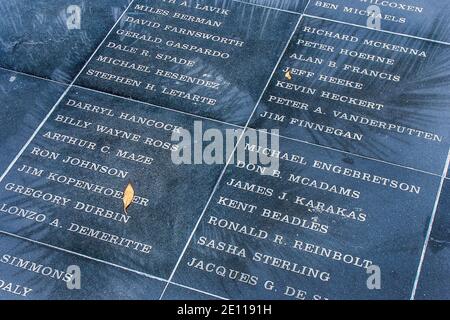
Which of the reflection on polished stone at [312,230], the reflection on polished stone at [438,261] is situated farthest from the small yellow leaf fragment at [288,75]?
the reflection on polished stone at [438,261]

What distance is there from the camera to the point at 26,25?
7.15 m

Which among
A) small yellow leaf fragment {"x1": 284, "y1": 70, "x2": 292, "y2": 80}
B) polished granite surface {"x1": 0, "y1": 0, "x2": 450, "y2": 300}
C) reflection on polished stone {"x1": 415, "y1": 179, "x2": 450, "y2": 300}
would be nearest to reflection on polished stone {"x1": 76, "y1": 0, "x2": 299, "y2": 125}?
polished granite surface {"x1": 0, "y1": 0, "x2": 450, "y2": 300}

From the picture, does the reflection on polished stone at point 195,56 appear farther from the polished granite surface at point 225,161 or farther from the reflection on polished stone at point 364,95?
the reflection on polished stone at point 364,95

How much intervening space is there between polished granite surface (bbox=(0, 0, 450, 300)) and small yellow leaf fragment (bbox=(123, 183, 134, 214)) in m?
0.03

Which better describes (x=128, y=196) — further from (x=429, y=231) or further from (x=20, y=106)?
(x=429, y=231)

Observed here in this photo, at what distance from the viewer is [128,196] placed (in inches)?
222

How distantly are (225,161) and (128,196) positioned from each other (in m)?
0.86

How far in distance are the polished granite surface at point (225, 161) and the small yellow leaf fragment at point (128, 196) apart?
0.03 metres

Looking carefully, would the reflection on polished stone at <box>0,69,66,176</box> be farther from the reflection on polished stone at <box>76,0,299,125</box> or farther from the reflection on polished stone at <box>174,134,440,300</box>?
the reflection on polished stone at <box>174,134,440,300</box>

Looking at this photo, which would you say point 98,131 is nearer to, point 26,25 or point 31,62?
point 31,62

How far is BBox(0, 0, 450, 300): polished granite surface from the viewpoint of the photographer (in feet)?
16.9

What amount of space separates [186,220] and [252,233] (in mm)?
535
